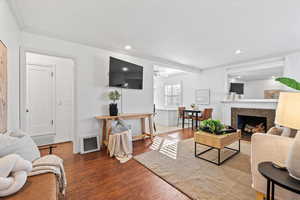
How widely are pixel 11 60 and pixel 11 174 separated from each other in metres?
1.80

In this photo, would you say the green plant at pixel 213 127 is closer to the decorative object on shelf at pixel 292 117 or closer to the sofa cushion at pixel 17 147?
the decorative object on shelf at pixel 292 117

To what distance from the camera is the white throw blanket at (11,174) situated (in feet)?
3.01

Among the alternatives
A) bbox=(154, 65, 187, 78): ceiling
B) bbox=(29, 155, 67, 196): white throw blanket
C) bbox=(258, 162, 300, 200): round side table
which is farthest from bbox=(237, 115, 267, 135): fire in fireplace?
bbox=(29, 155, 67, 196): white throw blanket

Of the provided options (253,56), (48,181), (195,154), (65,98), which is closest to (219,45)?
(253,56)

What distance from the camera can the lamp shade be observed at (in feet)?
3.46

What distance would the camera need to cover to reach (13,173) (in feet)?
3.33

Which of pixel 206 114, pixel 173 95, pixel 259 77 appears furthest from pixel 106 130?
pixel 259 77

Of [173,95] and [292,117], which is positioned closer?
[292,117]

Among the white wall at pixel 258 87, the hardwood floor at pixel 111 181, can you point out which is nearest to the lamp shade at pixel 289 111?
the hardwood floor at pixel 111 181

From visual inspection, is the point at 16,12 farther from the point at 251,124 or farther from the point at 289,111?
the point at 251,124

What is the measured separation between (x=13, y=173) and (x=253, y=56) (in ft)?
17.6

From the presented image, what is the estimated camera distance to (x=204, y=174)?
208 centimetres

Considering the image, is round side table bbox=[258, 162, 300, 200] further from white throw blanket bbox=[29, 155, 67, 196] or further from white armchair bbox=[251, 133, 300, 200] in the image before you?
white throw blanket bbox=[29, 155, 67, 196]

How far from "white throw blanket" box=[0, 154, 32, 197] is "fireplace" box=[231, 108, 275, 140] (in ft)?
16.4
